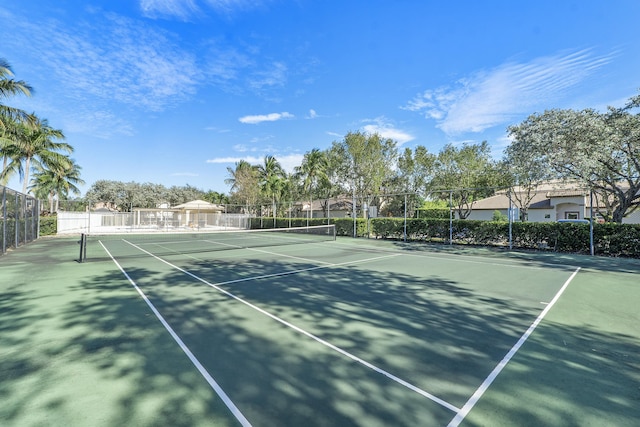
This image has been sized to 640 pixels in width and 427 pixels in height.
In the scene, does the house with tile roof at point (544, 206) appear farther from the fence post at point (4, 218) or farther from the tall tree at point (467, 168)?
the fence post at point (4, 218)

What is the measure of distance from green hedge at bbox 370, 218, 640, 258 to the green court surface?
7.03 m

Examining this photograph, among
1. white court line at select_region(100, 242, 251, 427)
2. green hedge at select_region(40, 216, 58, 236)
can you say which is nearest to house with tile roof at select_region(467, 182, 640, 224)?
white court line at select_region(100, 242, 251, 427)

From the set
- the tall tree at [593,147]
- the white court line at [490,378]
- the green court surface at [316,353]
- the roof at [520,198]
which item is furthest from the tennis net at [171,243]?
the roof at [520,198]

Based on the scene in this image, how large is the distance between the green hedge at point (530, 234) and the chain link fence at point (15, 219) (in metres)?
21.5

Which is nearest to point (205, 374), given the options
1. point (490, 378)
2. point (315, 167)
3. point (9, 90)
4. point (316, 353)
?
point (316, 353)

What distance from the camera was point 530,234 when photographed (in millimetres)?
16625

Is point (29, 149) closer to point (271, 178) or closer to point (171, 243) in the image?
point (171, 243)

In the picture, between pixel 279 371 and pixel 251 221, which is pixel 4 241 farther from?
pixel 251 221

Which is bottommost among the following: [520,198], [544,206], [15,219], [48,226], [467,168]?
[48,226]

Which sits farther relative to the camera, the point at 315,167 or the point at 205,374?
the point at 315,167

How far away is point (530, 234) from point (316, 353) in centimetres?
1708

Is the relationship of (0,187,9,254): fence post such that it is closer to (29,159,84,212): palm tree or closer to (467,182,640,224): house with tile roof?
(29,159,84,212): palm tree

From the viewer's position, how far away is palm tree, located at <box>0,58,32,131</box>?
16.8 meters

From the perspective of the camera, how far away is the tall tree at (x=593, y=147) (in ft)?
41.8
